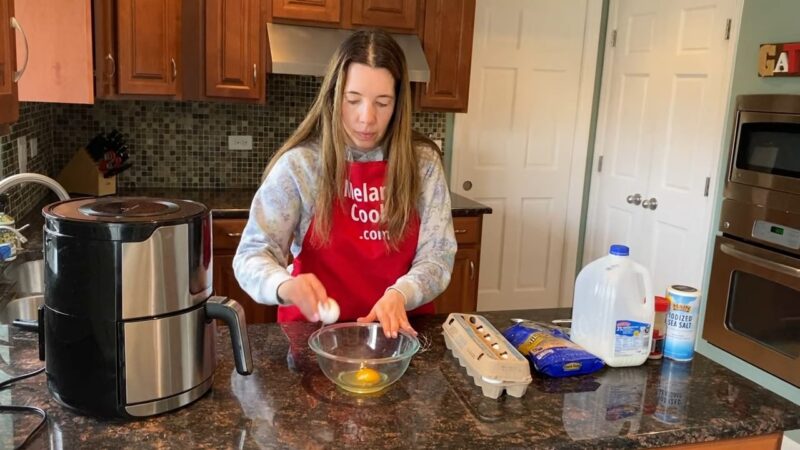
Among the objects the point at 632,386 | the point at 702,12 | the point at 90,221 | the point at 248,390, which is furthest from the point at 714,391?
the point at 702,12

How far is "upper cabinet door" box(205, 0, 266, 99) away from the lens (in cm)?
290

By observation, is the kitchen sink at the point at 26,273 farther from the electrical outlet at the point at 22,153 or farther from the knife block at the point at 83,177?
the knife block at the point at 83,177

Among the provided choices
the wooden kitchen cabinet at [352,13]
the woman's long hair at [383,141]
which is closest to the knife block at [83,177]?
the wooden kitchen cabinet at [352,13]

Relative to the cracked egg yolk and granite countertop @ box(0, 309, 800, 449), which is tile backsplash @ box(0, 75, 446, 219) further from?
the cracked egg yolk

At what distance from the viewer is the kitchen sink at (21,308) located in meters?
1.67

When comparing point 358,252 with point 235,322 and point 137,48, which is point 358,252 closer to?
point 235,322

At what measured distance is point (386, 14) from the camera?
3.08 m

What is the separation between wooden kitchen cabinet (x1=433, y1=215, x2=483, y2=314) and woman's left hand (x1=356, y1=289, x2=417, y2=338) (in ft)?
5.95

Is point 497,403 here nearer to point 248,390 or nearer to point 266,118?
point 248,390

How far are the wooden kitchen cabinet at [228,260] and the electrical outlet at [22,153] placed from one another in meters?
0.72

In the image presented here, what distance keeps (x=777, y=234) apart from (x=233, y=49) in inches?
96.1

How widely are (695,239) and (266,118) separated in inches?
86.8

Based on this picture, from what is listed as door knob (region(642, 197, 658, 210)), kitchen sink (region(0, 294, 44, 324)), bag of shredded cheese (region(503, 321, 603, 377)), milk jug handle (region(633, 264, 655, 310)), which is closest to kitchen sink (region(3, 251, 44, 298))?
kitchen sink (region(0, 294, 44, 324))

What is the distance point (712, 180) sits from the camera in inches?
124
